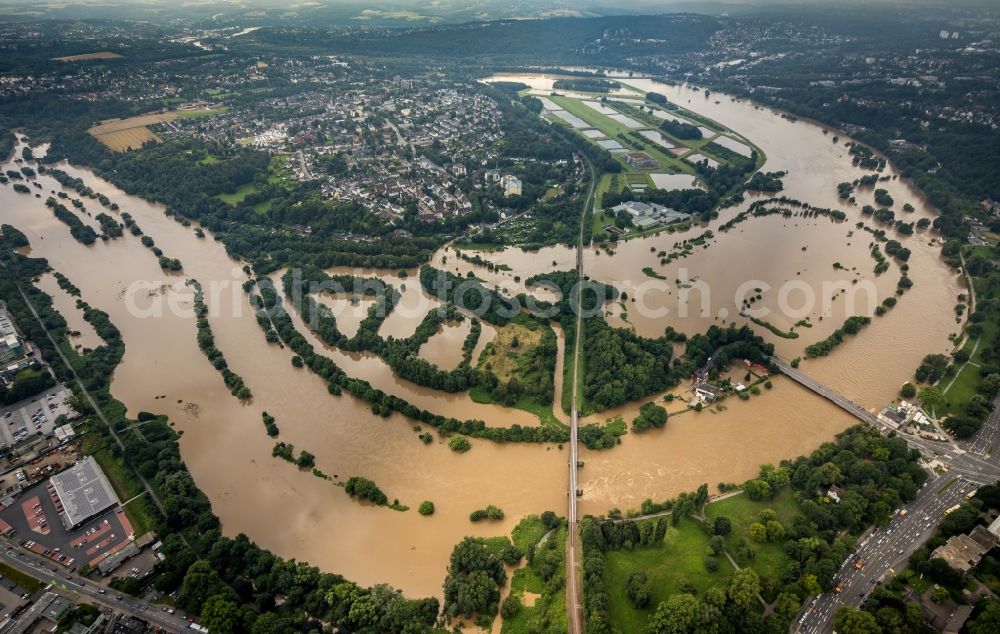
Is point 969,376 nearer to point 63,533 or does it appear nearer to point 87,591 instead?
point 87,591

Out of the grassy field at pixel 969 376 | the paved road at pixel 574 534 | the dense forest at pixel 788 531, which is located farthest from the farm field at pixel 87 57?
the grassy field at pixel 969 376

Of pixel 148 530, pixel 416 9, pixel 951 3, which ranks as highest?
pixel 951 3

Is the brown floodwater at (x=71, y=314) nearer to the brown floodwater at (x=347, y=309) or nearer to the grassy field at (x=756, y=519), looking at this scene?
the brown floodwater at (x=347, y=309)

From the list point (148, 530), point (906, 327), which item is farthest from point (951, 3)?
point (148, 530)

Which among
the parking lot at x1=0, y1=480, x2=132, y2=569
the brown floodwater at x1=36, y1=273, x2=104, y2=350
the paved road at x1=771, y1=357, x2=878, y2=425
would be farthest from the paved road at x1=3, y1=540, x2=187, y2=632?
the paved road at x1=771, y1=357, x2=878, y2=425

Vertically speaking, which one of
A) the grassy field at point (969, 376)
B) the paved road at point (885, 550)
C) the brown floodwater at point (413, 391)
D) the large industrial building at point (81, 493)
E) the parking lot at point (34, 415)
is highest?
the grassy field at point (969, 376)

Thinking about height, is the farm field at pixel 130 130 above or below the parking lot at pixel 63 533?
above

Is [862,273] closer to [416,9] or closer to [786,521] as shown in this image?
[786,521]

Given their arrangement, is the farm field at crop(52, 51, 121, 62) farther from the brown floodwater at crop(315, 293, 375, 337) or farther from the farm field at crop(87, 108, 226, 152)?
the brown floodwater at crop(315, 293, 375, 337)
